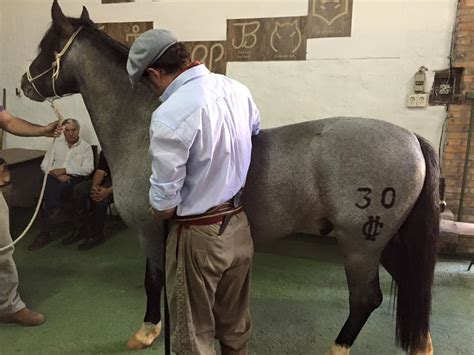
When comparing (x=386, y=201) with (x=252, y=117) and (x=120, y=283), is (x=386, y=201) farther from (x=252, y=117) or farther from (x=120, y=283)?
(x=120, y=283)

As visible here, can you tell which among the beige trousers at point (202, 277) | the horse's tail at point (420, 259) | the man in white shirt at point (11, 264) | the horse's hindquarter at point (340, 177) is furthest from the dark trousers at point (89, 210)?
the horse's tail at point (420, 259)

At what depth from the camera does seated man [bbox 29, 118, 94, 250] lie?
12.4ft

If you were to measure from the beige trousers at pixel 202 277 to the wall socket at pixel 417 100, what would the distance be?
2.50m

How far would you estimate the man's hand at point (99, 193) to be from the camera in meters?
3.64

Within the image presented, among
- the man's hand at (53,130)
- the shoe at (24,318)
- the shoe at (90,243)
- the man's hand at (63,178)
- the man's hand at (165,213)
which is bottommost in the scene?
the shoe at (90,243)

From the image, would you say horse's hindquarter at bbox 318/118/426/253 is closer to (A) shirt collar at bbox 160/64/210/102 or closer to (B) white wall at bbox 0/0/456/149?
(A) shirt collar at bbox 160/64/210/102

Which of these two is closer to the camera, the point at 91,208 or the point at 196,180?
the point at 196,180

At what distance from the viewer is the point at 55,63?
6.99 feet

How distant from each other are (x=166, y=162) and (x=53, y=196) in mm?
2829

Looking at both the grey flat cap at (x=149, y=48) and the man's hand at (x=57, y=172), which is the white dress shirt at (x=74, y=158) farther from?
the grey flat cap at (x=149, y=48)

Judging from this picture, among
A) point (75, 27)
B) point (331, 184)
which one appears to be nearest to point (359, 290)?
point (331, 184)

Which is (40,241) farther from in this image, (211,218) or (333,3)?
(333,3)

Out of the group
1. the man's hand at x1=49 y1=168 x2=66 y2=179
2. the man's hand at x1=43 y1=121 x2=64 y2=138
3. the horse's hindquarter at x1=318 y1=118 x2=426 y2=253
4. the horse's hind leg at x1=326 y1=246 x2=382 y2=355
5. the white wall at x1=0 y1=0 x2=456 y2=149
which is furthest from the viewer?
the man's hand at x1=49 y1=168 x2=66 y2=179

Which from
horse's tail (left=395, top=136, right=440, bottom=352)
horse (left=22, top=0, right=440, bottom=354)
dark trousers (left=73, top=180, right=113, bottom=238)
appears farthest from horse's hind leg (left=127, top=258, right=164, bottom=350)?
dark trousers (left=73, top=180, right=113, bottom=238)
